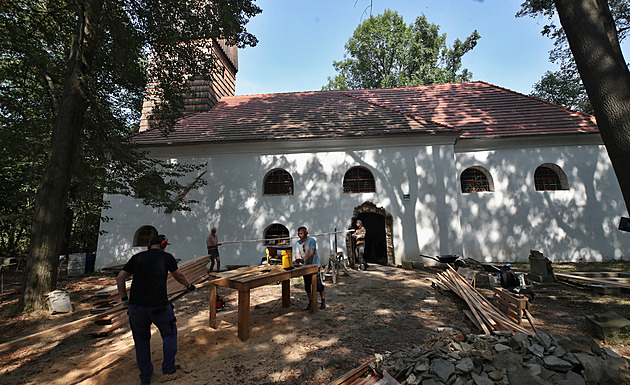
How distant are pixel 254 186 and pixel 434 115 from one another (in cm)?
→ 912

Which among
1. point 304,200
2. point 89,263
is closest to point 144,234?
point 89,263

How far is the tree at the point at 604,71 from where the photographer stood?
3.65 metres

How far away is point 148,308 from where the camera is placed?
3.30 meters

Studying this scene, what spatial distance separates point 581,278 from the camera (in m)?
6.89

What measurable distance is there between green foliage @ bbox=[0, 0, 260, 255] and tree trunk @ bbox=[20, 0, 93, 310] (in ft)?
0.31

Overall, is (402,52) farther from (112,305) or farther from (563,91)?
(112,305)

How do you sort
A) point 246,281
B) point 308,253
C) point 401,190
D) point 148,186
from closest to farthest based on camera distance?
1. point 246,281
2. point 308,253
3. point 148,186
4. point 401,190

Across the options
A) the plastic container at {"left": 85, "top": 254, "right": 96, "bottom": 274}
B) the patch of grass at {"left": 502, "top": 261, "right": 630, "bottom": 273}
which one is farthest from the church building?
the plastic container at {"left": 85, "top": 254, "right": 96, "bottom": 274}

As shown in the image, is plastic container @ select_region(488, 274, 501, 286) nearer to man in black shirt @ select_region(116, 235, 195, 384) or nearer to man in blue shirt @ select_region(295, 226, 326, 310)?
man in blue shirt @ select_region(295, 226, 326, 310)

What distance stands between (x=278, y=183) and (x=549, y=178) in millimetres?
11607

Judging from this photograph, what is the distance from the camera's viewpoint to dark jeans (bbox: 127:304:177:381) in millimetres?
3230

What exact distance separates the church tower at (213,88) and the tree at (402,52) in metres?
11.7

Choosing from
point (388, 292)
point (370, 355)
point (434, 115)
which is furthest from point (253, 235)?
point (434, 115)

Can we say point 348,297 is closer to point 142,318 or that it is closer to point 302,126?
point 142,318
